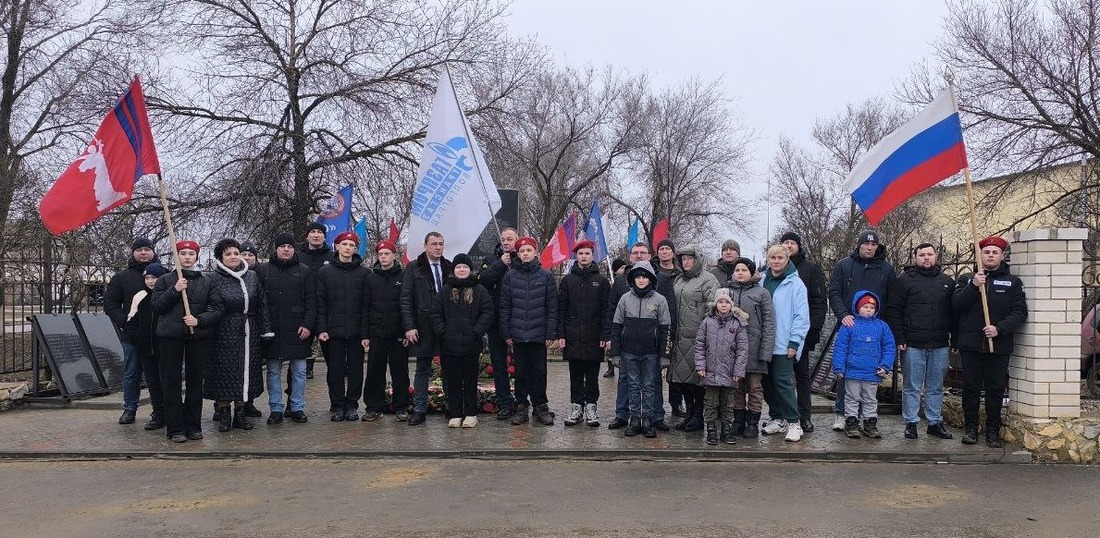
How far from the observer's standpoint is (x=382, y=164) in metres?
15.9

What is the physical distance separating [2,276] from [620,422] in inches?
349

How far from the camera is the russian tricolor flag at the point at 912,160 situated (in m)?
7.23

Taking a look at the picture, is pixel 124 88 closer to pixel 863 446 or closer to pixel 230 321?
pixel 230 321

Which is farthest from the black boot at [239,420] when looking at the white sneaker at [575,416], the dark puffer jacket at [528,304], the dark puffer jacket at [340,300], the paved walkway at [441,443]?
the white sneaker at [575,416]

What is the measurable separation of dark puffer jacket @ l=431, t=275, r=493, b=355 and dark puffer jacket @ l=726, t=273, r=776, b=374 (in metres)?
2.43

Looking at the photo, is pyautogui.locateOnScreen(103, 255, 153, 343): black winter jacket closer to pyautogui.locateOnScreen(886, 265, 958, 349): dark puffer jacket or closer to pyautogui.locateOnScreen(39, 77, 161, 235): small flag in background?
pyautogui.locateOnScreen(39, 77, 161, 235): small flag in background

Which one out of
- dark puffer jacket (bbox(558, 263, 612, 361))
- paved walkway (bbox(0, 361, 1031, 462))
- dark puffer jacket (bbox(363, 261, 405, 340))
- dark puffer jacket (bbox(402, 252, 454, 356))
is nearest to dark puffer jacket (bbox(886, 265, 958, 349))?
paved walkway (bbox(0, 361, 1031, 462))

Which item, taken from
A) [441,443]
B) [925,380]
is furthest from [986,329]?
[441,443]

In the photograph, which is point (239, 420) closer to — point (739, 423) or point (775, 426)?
point (739, 423)

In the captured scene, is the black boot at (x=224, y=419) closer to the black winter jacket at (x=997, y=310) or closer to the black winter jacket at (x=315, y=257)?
the black winter jacket at (x=315, y=257)

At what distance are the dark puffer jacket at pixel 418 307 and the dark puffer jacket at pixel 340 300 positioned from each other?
49cm

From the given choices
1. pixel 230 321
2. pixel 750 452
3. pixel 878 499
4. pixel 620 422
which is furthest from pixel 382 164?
pixel 878 499

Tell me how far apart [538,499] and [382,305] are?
328 centimetres

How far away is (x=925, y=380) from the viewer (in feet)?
24.3
